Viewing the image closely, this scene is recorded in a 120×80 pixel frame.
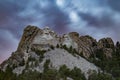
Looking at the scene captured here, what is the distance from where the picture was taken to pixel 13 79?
187 metres

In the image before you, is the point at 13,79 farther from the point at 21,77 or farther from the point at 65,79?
the point at 65,79

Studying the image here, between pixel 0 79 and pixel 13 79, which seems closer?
pixel 0 79

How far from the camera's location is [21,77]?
19325 cm

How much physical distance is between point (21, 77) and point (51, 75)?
1810cm

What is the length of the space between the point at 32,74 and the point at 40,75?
4.95 meters

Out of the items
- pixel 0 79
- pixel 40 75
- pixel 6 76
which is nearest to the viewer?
pixel 0 79

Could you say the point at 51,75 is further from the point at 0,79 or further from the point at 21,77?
the point at 0,79

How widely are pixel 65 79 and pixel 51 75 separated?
9.15 meters

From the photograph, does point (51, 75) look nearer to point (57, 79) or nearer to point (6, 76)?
point (57, 79)

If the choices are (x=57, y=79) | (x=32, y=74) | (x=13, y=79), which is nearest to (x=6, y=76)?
(x=13, y=79)

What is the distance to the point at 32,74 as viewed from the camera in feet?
646

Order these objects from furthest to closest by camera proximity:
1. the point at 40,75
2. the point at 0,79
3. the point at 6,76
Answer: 1. the point at 40,75
2. the point at 6,76
3. the point at 0,79

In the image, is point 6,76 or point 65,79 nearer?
point 6,76

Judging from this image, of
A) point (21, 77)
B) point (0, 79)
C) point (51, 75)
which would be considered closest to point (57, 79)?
point (51, 75)
